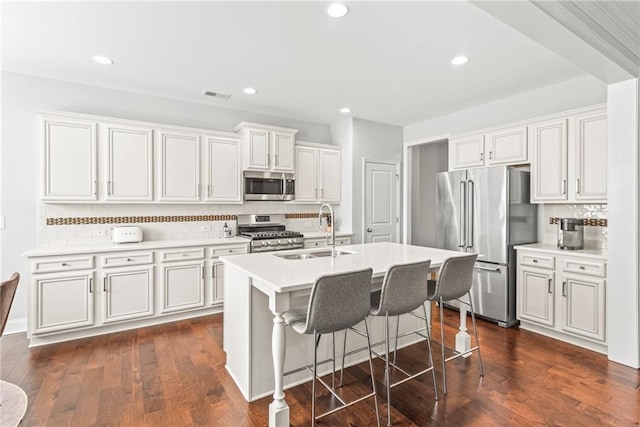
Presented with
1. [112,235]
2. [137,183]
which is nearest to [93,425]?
[112,235]

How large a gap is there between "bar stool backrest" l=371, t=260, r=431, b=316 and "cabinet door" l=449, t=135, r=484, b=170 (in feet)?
8.60

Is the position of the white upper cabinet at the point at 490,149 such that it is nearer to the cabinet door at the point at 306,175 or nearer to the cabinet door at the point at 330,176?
the cabinet door at the point at 330,176

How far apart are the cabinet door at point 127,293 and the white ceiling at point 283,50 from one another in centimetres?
214

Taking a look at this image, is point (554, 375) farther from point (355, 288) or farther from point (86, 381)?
point (86, 381)

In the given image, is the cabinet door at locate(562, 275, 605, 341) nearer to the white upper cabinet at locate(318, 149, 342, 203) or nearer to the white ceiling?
the white ceiling

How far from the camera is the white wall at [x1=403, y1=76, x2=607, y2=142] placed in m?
3.54

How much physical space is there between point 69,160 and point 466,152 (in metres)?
4.69

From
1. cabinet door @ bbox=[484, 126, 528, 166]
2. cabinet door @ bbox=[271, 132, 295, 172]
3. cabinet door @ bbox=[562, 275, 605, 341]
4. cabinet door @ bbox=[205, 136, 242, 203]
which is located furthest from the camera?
cabinet door @ bbox=[271, 132, 295, 172]

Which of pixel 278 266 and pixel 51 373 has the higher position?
pixel 278 266

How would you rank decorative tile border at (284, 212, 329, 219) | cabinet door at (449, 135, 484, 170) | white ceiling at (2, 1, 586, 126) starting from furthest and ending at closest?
decorative tile border at (284, 212, 329, 219) < cabinet door at (449, 135, 484, 170) < white ceiling at (2, 1, 586, 126)

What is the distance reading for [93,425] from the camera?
200 centimetres

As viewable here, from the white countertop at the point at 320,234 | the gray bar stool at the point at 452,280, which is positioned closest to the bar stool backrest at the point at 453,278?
the gray bar stool at the point at 452,280

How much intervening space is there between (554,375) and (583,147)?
87.6 inches

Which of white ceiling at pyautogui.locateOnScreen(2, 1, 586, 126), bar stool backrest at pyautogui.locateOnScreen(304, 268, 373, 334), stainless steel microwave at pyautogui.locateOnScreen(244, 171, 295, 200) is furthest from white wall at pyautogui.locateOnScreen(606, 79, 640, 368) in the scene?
stainless steel microwave at pyautogui.locateOnScreen(244, 171, 295, 200)
